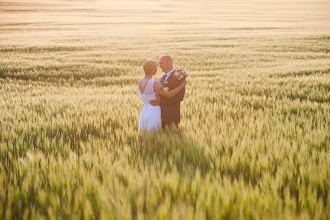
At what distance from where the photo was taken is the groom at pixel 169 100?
4090mm

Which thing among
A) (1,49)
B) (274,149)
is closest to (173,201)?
(274,149)

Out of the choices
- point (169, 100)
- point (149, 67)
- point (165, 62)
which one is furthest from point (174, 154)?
point (165, 62)

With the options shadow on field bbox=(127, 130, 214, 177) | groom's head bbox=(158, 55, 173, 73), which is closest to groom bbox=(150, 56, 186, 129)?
groom's head bbox=(158, 55, 173, 73)

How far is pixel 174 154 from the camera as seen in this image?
286cm

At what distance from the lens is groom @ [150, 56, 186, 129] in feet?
13.4

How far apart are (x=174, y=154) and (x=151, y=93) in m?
1.42

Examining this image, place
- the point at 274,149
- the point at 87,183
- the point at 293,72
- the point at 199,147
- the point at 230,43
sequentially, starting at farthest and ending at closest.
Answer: the point at 230,43 → the point at 293,72 → the point at 199,147 → the point at 274,149 → the point at 87,183

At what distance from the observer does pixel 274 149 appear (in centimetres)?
270

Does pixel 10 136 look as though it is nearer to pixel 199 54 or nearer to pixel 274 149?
pixel 274 149

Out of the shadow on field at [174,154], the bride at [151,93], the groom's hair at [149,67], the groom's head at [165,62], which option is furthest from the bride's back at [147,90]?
the shadow on field at [174,154]

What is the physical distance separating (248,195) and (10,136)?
3.10 metres

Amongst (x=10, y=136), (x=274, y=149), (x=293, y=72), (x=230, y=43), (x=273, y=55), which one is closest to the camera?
(x=274, y=149)

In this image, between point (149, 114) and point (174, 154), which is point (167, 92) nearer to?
point (149, 114)

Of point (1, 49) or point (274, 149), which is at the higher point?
point (1, 49)
